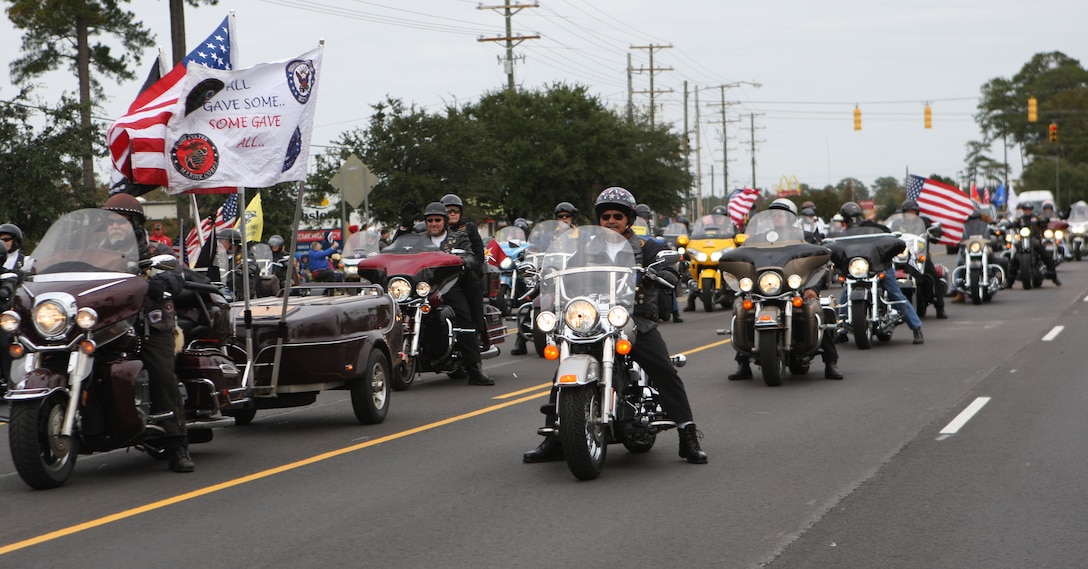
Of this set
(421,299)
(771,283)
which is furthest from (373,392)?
(771,283)

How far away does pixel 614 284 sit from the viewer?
8.73 meters

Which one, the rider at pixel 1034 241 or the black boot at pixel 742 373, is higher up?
the rider at pixel 1034 241

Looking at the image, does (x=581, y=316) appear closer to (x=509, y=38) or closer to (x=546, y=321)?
(x=546, y=321)

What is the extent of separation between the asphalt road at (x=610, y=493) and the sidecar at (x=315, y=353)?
0.32 m

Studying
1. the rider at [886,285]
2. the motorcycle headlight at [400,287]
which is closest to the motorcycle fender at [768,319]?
the motorcycle headlight at [400,287]

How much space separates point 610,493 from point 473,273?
6.65 metres

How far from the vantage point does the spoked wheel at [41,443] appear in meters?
8.32

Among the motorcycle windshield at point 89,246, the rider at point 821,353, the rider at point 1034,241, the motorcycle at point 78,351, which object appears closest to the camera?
the motorcycle at point 78,351

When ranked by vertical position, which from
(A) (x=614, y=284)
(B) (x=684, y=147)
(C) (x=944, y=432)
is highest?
(B) (x=684, y=147)

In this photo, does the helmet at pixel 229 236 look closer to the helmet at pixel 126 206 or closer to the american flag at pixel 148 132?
the american flag at pixel 148 132

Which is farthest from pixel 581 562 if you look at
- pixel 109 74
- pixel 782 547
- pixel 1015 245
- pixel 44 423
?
pixel 109 74

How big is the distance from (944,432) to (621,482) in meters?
3.25

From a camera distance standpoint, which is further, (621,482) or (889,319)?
(889,319)

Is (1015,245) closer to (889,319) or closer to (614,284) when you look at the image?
(889,319)
